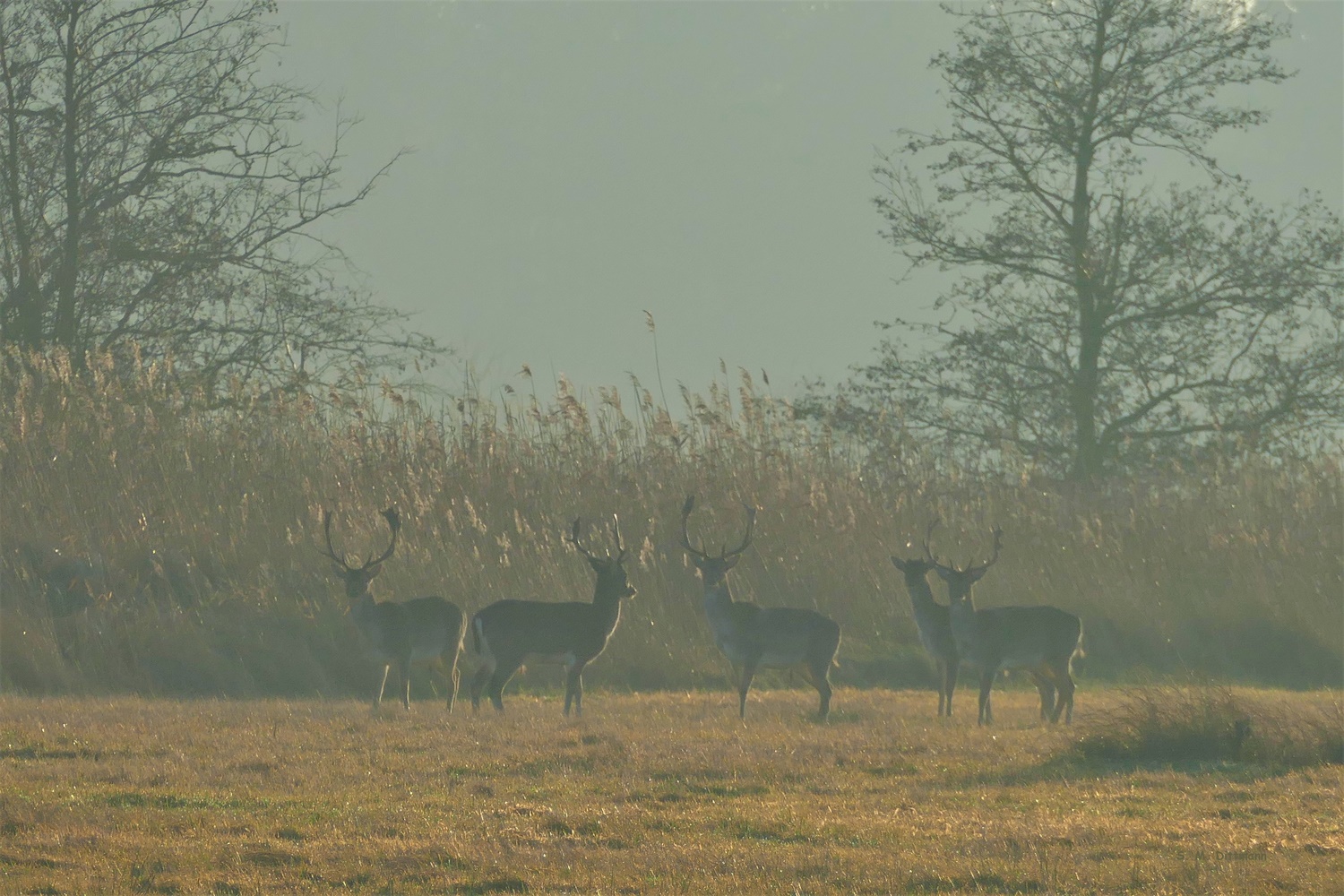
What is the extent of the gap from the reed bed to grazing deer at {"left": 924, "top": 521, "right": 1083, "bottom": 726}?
98.0 inches

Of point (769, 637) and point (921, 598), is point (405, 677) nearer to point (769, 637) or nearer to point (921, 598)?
point (769, 637)

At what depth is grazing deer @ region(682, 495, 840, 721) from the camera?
41.9 ft

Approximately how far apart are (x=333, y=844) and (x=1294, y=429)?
65.4 ft

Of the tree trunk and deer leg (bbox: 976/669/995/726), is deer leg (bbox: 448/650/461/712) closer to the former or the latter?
deer leg (bbox: 976/669/995/726)

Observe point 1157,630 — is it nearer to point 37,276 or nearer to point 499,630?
point 499,630

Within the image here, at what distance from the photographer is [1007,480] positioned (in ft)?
75.6

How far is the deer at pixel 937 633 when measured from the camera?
1334cm

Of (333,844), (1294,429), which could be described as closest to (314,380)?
(1294,429)

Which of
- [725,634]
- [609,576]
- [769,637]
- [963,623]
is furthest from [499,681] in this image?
[963,623]

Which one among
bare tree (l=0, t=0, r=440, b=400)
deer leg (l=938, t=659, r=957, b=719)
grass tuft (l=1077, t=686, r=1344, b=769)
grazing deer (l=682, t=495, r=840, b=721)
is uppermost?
bare tree (l=0, t=0, r=440, b=400)

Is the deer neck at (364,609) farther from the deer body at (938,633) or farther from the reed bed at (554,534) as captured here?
the deer body at (938,633)

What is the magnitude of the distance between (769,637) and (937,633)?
1.51 metres

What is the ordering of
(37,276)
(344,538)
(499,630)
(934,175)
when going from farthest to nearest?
(934,175)
(37,276)
(344,538)
(499,630)

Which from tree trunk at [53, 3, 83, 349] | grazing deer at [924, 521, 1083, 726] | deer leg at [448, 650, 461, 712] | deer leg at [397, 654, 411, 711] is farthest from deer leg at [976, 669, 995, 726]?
tree trunk at [53, 3, 83, 349]
